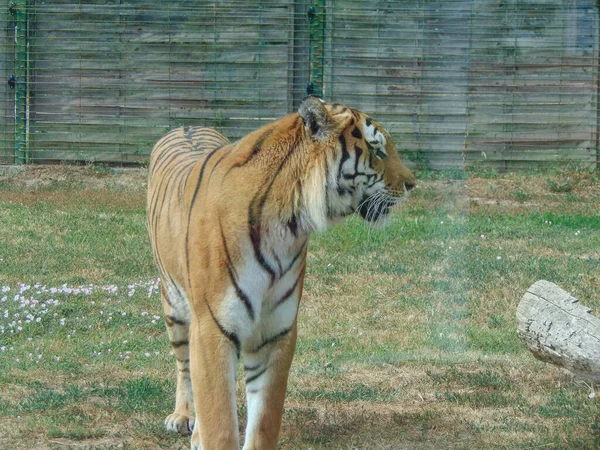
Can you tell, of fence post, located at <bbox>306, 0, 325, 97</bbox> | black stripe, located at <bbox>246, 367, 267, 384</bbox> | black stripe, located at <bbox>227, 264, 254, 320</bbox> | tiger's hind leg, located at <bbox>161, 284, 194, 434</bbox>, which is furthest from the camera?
fence post, located at <bbox>306, 0, 325, 97</bbox>

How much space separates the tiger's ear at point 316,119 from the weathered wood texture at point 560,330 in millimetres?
1907

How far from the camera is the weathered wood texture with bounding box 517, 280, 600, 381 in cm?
518

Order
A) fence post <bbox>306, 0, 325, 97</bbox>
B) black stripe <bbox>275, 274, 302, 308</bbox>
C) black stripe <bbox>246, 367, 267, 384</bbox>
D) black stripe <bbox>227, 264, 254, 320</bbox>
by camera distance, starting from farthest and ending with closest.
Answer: fence post <bbox>306, 0, 325, 97</bbox>, black stripe <bbox>246, 367, 267, 384</bbox>, black stripe <bbox>275, 274, 302, 308</bbox>, black stripe <bbox>227, 264, 254, 320</bbox>

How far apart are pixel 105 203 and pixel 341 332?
4503 mm

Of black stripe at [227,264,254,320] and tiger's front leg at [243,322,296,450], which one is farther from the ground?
black stripe at [227,264,254,320]

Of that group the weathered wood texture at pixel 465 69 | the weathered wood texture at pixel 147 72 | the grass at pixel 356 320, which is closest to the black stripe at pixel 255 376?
the grass at pixel 356 320

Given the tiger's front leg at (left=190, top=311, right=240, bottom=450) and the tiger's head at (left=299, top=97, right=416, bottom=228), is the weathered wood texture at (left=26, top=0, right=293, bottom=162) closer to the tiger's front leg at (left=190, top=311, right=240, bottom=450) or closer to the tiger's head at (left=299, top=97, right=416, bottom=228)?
the tiger's head at (left=299, top=97, right=416, bottom=228)

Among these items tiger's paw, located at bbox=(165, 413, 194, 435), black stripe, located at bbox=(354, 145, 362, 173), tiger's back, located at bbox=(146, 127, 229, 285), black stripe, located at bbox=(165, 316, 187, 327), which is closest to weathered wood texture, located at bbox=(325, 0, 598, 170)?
tiger's back, located at bbox=(146, 127, 229, 285)

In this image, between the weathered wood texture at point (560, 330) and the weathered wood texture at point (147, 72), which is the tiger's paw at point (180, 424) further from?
the weathered wood texture at point (147, 72)

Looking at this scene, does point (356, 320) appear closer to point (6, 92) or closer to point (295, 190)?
point (295, 190)

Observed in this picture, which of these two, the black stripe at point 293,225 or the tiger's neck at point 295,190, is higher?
the tiger's neck at point 295,190

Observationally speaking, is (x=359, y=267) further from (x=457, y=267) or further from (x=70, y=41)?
(x=70, y=41)

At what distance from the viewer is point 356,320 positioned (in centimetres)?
756

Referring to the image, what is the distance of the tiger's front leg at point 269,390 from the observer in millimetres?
4406
